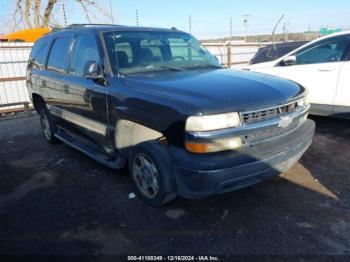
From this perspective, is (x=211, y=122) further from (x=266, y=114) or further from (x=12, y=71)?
(x=12, y=71)

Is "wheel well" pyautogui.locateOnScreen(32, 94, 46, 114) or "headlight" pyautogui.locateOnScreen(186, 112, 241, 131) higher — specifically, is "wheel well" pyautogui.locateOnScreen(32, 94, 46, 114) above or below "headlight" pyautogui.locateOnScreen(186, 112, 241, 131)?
below

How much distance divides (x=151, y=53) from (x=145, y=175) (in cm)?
156

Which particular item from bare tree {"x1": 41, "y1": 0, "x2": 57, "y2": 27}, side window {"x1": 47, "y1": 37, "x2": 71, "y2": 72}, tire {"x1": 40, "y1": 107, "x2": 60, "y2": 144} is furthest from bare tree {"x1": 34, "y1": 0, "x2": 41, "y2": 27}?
side window {"x1": 47, "y1": 37, "x2": 71, "y2": 72}

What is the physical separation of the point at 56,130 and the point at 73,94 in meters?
1.56

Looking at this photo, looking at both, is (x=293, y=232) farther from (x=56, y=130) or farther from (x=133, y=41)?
(x=56, y=130)

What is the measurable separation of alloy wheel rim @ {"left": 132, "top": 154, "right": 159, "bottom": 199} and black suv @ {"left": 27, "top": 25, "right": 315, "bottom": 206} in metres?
0.01

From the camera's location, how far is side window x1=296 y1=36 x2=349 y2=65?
5767 mm

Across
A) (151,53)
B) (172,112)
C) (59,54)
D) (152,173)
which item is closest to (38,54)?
(59,54)

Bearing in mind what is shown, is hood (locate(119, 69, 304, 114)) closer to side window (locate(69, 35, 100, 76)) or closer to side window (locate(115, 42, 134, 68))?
side window (locate(115, 42, 134, 68))

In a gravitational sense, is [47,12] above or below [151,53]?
above

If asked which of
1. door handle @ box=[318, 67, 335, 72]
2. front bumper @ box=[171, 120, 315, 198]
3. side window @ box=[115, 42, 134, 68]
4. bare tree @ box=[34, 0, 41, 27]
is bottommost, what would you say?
front bumper @ box=[171, 120, 315, 198]

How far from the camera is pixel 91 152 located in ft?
14.9

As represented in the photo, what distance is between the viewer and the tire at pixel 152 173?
3225 millimetres

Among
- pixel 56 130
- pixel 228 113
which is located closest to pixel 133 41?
pixel 228 113
